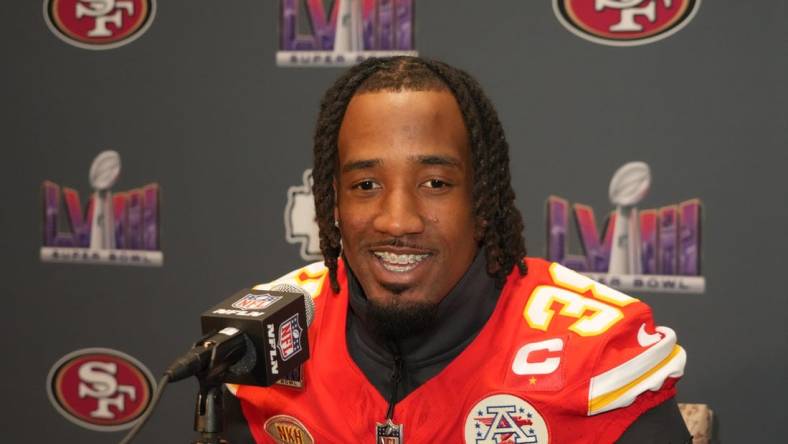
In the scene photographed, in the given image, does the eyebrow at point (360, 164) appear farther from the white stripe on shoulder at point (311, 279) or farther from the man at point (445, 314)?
the white stripe on shoulder at point (311, 279)

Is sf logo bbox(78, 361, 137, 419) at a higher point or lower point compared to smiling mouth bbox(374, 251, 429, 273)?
lower

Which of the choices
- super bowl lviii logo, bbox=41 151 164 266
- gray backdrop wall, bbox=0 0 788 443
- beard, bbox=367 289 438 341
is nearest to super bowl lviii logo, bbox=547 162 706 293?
gray backdrop wall, bbox=0 0 788 443

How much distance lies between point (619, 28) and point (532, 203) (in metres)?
0.44

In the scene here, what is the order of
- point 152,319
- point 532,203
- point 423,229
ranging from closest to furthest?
point 423,229
point 532,203
point 152,319

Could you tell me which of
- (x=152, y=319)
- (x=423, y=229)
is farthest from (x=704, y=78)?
→ (x=152, y=319)

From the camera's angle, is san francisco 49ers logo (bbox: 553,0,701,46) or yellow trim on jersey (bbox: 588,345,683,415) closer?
yellow trim on jersey (bbox: 588,345,683,415)

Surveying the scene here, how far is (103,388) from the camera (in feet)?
8.36

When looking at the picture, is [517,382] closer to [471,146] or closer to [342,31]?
[471,146]

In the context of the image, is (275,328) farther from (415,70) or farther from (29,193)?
(29,193)

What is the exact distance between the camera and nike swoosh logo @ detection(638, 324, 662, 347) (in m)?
1.35

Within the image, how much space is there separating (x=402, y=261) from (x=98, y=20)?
1.50 meters

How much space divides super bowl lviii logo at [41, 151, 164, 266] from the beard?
1.23 meters

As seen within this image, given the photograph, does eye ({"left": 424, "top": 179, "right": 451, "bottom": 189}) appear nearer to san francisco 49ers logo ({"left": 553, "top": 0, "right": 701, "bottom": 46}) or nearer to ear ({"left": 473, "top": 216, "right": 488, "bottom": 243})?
ear ({"left": 473, "top": 216, "right": 488, "bottom": 243})

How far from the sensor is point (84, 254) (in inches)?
98.7
